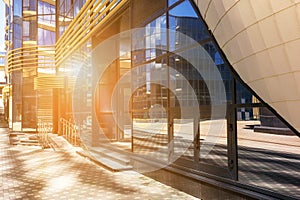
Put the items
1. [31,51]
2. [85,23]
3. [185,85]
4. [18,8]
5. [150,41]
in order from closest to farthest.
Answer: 1. [185,85]
2. [150,41]
3. [85,23]
4. [31,51]
5. [18,8]

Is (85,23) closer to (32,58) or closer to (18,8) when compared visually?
(32,58)

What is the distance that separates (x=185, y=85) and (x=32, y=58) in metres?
14.1

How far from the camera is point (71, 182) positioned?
6.30m

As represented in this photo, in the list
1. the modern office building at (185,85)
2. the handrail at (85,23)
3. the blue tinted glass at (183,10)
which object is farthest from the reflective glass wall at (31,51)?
the blue tinted glass at (183,10)

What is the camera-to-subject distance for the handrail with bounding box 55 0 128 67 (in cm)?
890

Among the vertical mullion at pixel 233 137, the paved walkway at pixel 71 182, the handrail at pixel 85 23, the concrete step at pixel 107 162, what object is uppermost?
the handrail at pixel 85 23

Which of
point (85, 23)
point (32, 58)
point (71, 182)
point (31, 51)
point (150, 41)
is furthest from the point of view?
point (32, 58)

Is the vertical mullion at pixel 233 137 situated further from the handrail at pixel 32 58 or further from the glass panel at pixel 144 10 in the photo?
the handrail at pixel 32 58

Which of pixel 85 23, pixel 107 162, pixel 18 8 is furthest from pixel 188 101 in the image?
pixel 18 8

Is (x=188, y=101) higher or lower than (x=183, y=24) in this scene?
lower

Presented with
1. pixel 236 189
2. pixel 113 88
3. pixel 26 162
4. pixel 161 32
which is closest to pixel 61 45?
pixel 113 88

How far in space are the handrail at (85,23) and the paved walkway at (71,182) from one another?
438 cm

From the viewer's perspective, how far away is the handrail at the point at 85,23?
8.90 m


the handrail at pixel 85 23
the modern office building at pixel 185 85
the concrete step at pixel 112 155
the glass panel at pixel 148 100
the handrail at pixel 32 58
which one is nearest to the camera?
the modern office building at pixel 185 85
